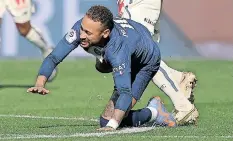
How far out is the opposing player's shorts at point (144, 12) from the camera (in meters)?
10.1

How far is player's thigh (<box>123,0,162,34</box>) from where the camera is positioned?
10.1m

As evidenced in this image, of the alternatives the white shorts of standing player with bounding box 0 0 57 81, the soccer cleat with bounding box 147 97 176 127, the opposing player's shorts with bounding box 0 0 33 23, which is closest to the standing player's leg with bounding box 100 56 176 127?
the soccer cleat with bounding box 147 97 176 127

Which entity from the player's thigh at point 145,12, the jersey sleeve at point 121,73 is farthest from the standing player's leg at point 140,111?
the player's thigh at point 145,12

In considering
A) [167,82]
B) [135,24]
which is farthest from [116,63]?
[167,82]

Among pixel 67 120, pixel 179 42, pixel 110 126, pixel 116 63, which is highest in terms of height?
pixel 116 63

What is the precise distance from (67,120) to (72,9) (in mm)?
8231

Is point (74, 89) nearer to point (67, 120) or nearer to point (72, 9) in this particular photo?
point (67, 120)

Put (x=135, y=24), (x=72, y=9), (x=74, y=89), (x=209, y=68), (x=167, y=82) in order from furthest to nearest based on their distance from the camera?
(x=72, y=9) < (x=209, y=68) < (x=74, y=89) < (x=167, y=82) < (x=135, y=24)

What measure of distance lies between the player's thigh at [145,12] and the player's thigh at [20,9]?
13.7 feet

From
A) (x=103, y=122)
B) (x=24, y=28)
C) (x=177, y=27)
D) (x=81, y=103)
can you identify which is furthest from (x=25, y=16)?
(x=103, y=122)

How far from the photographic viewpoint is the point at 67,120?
32.4 feet

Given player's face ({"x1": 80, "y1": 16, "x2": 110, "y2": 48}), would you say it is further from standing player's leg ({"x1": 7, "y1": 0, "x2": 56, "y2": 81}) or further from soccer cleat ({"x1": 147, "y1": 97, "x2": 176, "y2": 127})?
standing player's leg ({"x1": 7, "y1": 0, "x2": 56, "y2": 81})

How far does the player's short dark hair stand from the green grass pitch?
3.09ft

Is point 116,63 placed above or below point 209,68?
above
